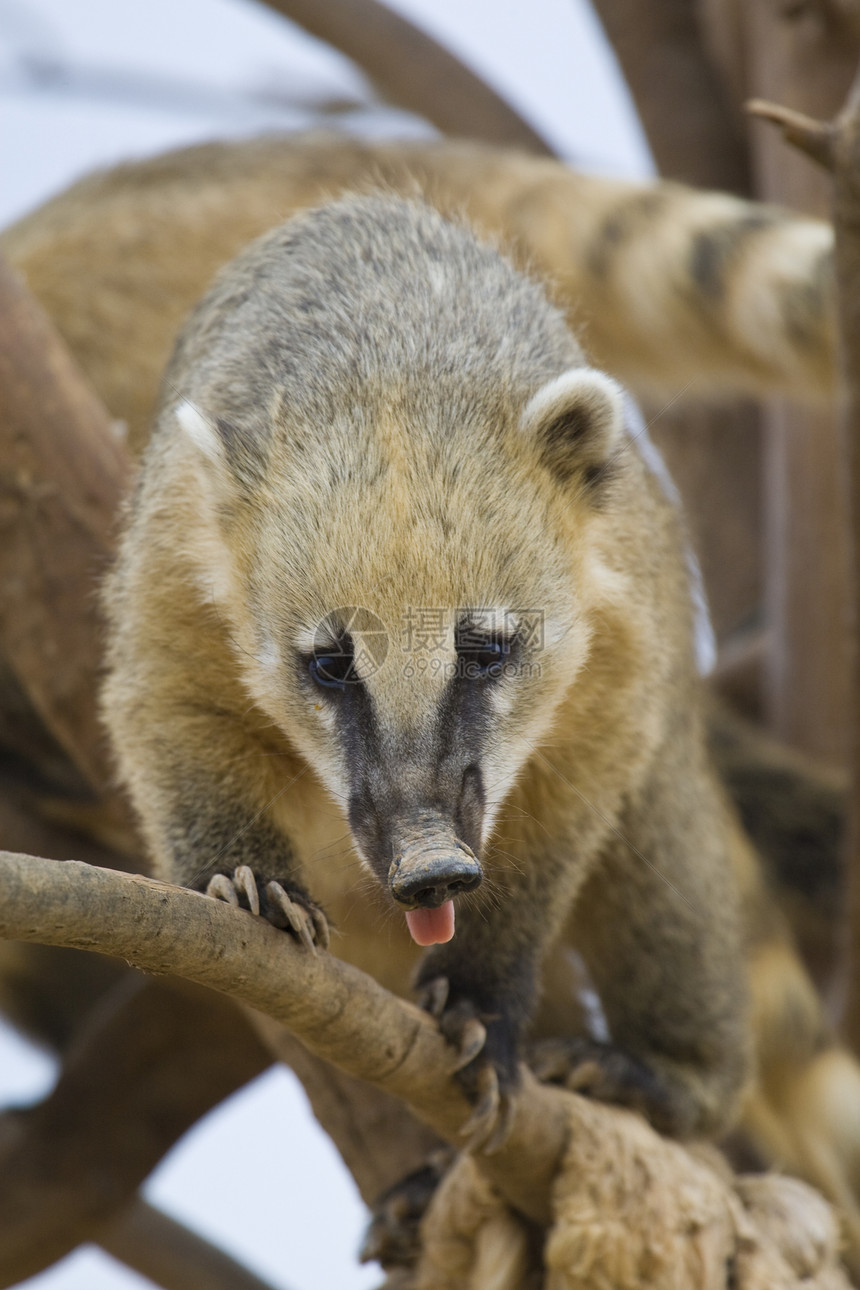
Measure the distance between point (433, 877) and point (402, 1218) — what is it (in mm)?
1391

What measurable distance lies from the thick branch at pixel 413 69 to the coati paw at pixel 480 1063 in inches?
169

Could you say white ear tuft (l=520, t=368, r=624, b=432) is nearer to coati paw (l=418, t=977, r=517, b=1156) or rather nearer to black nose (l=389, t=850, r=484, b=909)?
black nose (l=389, t=850, r=484, b=909)

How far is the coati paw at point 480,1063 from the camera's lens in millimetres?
2480

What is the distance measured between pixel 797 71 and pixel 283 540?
3263 millimetres

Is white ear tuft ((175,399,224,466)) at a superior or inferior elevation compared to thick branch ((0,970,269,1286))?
superior

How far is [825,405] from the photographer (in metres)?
4.43

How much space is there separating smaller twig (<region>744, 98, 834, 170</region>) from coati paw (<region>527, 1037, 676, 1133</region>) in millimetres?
1912

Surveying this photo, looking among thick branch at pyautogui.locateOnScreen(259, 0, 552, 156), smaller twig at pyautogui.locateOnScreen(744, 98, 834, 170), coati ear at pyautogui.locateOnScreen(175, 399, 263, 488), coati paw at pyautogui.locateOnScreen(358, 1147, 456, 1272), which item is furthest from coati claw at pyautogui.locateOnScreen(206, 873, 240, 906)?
thick branch at pyautogui.locateOnScreen(259, 0, 552, 156)

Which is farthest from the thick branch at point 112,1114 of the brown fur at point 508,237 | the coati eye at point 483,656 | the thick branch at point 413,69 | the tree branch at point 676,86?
the tree branch at point 676,86

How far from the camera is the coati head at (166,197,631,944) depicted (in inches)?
Answer: 85.4

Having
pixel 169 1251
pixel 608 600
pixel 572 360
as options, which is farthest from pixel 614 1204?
pixel 169 1251

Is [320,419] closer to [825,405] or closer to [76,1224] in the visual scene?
[825,405]

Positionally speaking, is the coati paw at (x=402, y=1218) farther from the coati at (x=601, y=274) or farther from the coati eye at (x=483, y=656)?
the coati eye at (x=483, y=656)

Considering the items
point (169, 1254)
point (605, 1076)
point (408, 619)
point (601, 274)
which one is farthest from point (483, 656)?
point (169, 1254)
